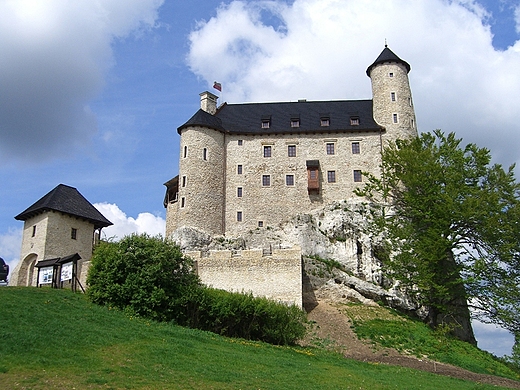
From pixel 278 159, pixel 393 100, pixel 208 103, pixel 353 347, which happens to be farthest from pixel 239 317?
pixel 208 103

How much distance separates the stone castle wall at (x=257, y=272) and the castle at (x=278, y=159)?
1006 cm

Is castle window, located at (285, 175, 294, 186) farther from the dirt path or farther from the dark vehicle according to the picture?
the dark vehicle

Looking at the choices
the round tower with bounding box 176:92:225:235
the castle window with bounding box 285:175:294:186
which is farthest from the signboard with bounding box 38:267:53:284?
the castle window with bounding box 285:175:294:186

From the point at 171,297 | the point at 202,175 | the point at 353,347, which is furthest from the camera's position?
the point at 202,175

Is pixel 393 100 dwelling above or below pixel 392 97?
below

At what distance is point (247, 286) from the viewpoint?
1471 inches

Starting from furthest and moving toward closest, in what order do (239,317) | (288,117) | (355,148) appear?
1. (288,117)
2. (355,148)
3. (239,317)

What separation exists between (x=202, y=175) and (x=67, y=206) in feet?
41.1

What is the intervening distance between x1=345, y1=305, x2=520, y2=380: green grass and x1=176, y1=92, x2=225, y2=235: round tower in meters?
15.1

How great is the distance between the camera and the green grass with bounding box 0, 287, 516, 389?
17.4m

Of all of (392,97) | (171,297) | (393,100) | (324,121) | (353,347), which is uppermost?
(392,97)

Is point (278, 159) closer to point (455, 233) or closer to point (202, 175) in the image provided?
point (202, 175)

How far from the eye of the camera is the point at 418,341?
114 feet

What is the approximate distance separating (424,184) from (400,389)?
74.5ft
